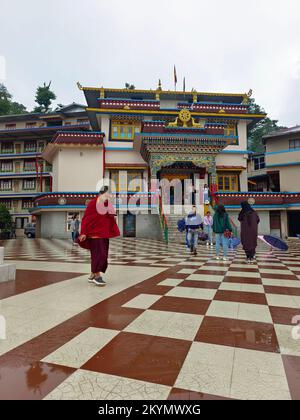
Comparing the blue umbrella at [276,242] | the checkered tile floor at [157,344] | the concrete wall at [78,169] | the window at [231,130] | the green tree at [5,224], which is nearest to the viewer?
the checkered tile floor at [157,344]

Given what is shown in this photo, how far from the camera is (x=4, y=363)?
5.82 feet

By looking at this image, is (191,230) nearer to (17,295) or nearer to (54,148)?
(17,295)

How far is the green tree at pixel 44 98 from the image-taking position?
137 ft

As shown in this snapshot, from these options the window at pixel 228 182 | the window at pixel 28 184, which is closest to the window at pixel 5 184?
the window at pixel 28 184

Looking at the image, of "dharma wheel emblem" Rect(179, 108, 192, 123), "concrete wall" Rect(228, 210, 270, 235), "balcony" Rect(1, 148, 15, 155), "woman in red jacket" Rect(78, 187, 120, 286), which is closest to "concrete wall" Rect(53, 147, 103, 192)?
"dharma wheel emblem" Rect(179, 108, 192, 123)

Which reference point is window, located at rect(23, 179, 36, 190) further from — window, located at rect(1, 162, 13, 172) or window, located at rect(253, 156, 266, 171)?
window, located at rect(253, 156, 266, 171)

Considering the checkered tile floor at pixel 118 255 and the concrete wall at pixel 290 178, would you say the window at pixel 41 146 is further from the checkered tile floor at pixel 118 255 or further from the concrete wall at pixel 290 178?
the concrete wall at pixel 290 178

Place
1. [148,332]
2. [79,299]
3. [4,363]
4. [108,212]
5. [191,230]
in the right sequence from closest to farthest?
[4,363]
[148,332]
[79,299]
[108,212]
[191,230]

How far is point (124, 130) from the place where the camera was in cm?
2120

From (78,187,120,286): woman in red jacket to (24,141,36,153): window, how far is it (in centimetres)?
3376

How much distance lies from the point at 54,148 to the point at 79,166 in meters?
2.39

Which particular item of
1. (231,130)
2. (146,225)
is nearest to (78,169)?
(146,225)

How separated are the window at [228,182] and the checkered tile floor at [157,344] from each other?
58.9 ft

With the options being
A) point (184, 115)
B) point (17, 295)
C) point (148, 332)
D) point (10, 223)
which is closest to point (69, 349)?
point (148, 332)
